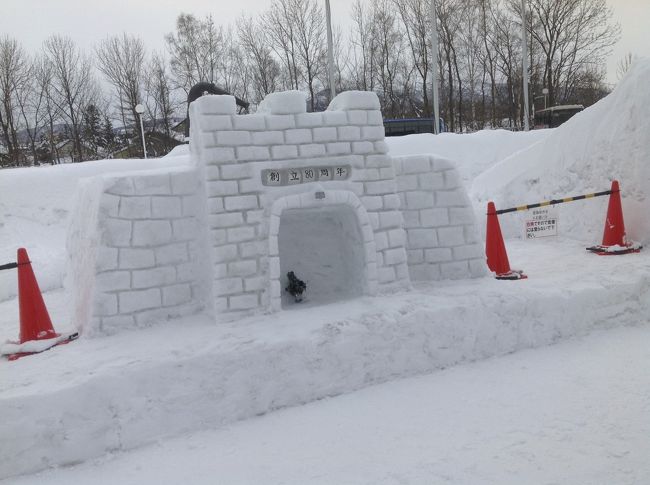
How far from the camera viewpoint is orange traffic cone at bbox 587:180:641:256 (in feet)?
17.9

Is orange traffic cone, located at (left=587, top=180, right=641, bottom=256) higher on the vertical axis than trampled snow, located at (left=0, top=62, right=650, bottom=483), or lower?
higher

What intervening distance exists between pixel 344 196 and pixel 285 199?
523 mm

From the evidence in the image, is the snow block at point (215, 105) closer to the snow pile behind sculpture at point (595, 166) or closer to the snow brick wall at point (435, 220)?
the snow brick wall at point (435, 220)

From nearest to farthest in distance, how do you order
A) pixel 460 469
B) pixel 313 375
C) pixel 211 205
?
1. pixel 460 469
2. pixel 313 375
3. pixel 211 205

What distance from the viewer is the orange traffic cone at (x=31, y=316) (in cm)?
369

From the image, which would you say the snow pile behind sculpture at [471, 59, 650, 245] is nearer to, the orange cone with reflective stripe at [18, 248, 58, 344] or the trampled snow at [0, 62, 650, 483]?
the trampled snow at [0, 62, 650, 483]

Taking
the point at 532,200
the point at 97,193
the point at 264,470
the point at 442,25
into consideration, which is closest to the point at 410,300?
the point at 264,470

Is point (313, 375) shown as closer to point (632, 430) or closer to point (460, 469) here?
point (460, 469)

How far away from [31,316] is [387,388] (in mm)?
2806

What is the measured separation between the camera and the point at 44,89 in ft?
73.8

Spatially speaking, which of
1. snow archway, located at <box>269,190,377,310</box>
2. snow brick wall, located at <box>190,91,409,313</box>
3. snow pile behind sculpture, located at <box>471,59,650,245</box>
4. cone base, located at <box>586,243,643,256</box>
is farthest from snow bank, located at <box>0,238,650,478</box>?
snow pile behind sculpture, located at <box>471,59,650,245</box>

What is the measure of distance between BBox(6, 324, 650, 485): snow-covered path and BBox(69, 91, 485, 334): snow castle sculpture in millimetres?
1084

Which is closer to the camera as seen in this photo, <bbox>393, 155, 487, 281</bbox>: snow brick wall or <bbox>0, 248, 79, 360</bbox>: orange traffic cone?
<bbox>0, 248, 79, 360</bbox>: orange traffic cone

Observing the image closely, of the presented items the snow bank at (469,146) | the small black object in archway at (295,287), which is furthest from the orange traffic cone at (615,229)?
the snow bank at (469,146)
